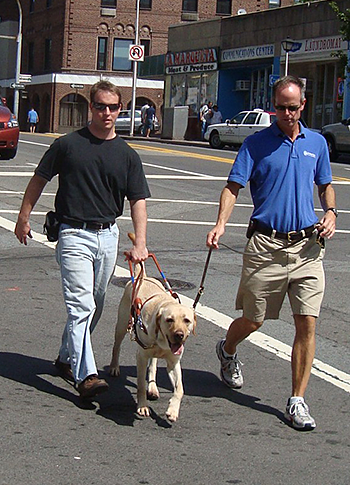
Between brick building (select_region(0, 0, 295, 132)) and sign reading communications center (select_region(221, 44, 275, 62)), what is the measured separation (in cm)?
1552

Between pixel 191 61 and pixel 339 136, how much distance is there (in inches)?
851

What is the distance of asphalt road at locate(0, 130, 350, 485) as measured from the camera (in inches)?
188

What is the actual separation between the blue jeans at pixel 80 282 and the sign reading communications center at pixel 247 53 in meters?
39.7

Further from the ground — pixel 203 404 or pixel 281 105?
pixel 281 105

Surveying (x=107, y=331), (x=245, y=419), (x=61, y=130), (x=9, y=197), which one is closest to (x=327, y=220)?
(x=245, y=419)

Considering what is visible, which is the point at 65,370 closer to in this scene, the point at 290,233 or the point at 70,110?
the point at 290,233

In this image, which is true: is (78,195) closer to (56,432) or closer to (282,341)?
(56,432)

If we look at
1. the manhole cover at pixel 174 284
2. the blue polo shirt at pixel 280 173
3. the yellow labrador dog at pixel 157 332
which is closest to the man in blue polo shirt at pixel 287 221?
the blue polo shirt at pixel 280 173

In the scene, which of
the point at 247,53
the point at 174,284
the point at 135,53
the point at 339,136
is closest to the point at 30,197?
the point at 174,284

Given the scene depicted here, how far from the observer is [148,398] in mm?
6020

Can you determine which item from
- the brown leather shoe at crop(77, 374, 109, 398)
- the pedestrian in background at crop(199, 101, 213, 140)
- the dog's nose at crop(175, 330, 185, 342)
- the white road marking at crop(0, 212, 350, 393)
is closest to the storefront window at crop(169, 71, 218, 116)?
the pedestrian in background at crop(199, 101, 213, 140)

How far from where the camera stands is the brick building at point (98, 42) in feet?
209

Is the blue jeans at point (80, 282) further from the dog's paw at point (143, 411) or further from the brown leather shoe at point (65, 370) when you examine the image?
the brown leather shoe at point (65, 370)

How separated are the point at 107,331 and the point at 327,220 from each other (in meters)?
2.69
